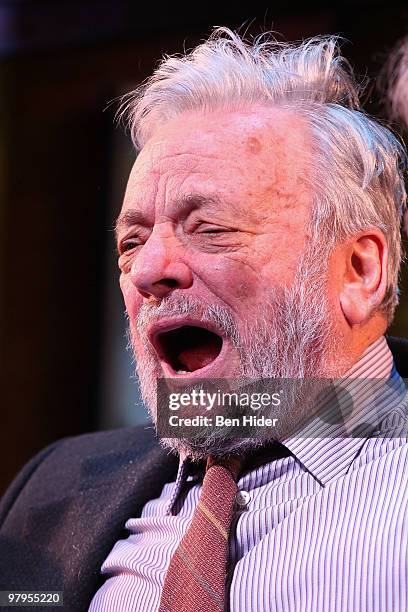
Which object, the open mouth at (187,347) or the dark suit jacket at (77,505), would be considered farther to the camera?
the dark suit jacket at (77,505)

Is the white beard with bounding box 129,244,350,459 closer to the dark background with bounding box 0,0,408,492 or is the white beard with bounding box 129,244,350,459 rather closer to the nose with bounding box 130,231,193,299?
the nose with bounding box 130,231,193,299

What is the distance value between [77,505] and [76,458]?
0.13 m

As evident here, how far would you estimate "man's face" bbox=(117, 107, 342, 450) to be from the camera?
0.96 m

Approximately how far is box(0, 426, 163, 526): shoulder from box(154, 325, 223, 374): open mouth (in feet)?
0.96

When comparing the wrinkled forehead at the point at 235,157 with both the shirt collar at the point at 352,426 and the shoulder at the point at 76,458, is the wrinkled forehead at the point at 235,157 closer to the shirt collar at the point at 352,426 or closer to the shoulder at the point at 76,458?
the shirt collar at the point at 352,426

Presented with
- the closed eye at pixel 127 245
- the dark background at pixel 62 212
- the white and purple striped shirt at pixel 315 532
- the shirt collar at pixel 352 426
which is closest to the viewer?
the white and purple striped shirt at pixel 315 532

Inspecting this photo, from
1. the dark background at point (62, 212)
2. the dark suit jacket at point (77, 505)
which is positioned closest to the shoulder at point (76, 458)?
the dark suit jacket at point (77, 505)

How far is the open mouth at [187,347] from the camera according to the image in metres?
0.98

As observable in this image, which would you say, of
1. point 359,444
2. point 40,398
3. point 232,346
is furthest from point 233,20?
point 40,398

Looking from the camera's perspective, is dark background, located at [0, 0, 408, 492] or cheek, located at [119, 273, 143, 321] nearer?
cheek, located at [119, 273, 143, 321]

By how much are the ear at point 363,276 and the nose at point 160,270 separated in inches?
8.0

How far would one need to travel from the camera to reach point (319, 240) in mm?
998

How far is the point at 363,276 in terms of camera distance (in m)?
1.02

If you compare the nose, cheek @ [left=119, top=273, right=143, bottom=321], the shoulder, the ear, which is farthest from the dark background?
the ear
